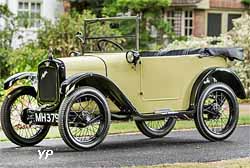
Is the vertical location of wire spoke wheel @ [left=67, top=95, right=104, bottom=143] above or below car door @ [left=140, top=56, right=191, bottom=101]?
below

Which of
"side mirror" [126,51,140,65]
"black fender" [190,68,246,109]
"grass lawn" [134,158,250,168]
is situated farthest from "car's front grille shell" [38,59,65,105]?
"grass lawn" [134,158,250,168]

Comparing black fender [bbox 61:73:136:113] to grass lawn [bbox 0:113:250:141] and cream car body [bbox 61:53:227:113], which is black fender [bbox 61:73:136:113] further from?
grass lawn [bbox 0:113:250:141]

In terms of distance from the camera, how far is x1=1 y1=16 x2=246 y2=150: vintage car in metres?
10.5

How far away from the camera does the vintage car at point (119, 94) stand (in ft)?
34.3

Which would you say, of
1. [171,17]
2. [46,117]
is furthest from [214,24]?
[46,117]

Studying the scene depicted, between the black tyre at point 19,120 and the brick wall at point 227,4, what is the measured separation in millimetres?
22270

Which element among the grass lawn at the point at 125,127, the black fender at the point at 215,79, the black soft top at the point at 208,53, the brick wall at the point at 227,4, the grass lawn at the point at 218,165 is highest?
the black soft top at the point at 208,53

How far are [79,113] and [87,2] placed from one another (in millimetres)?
19906

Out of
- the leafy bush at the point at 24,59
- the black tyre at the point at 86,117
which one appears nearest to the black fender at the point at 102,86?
the black tyre at the point at 86,117

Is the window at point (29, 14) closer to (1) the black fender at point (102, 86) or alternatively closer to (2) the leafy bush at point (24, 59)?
(2) the leafy bush at point (24, 59)

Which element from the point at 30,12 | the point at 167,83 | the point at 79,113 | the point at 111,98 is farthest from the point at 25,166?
the point at 30,12

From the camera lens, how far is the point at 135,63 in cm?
1113

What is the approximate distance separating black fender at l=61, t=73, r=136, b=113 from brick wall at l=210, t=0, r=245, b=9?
22.3 m

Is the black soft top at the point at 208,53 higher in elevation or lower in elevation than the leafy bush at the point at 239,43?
higher
